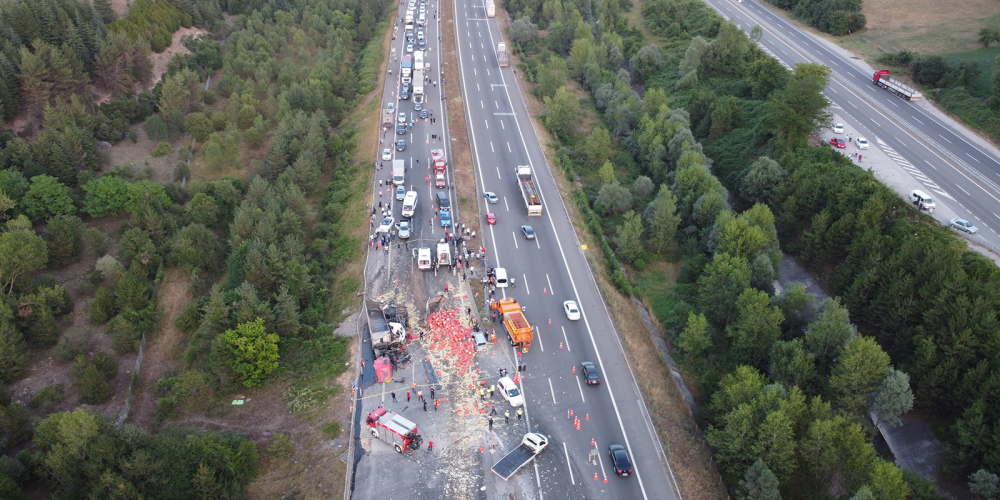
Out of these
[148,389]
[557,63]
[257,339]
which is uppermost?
[557,63]

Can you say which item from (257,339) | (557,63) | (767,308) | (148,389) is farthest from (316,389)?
(557,63)

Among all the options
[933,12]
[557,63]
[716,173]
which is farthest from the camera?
[933,12]

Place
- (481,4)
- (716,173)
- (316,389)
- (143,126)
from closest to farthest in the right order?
(316,389)
(716,173)
(143,126)
(481,4)

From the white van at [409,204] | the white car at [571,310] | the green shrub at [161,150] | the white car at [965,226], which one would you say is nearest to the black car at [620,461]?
the white car at [571,310]

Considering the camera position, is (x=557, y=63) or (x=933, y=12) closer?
(x=557, y=63)

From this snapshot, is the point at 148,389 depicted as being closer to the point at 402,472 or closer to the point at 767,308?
Result: the point at 402,472

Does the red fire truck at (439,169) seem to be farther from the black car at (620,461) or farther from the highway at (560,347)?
the black car at (620,461)

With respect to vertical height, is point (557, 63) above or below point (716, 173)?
above

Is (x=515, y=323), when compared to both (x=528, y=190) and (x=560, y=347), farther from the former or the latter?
(x=528, y=190)
